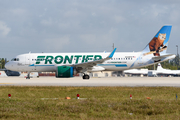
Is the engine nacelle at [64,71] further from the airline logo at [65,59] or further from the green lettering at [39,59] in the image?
the green lettering at [39,59]

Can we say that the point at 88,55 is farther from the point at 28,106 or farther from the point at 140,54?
the point at 28,106

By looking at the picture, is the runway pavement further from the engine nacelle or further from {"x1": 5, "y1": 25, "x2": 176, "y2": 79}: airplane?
{"x1": 5, "y1": 25, "x2": 176, "y2": 79}: airplane

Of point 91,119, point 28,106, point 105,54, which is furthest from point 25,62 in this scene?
point 91,119

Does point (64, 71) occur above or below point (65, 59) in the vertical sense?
below

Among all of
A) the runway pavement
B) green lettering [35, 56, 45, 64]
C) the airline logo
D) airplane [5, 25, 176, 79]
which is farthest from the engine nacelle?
green lettering [35, 56, 45, 64]

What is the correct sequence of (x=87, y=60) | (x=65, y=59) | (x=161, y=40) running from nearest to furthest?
(x=87, y=60) < (x=65, y=59) < (x=161, y=40)

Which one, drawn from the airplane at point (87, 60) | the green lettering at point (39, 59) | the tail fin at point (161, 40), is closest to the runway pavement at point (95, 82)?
the airplane at point (87, 60)

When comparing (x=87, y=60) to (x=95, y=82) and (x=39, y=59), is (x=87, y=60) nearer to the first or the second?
(x=39, y=59)

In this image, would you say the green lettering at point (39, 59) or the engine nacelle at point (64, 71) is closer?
the engine nacelle at point (64, 71)

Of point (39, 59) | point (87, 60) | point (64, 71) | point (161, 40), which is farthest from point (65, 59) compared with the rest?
point (161, 40)

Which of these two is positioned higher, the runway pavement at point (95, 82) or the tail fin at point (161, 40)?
the tail fin at point (161, 40)

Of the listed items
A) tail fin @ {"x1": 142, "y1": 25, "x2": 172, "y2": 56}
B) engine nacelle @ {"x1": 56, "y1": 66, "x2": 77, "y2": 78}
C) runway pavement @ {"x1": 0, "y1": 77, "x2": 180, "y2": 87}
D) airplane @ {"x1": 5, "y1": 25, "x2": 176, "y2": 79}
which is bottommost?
runway pavement @ {"x1": 0, "y1": 77, "x2": 180, "y2": 87}

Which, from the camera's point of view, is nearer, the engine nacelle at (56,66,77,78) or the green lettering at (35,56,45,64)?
the engine nacelle at (56,66,77,78)

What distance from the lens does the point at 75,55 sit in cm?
4031
